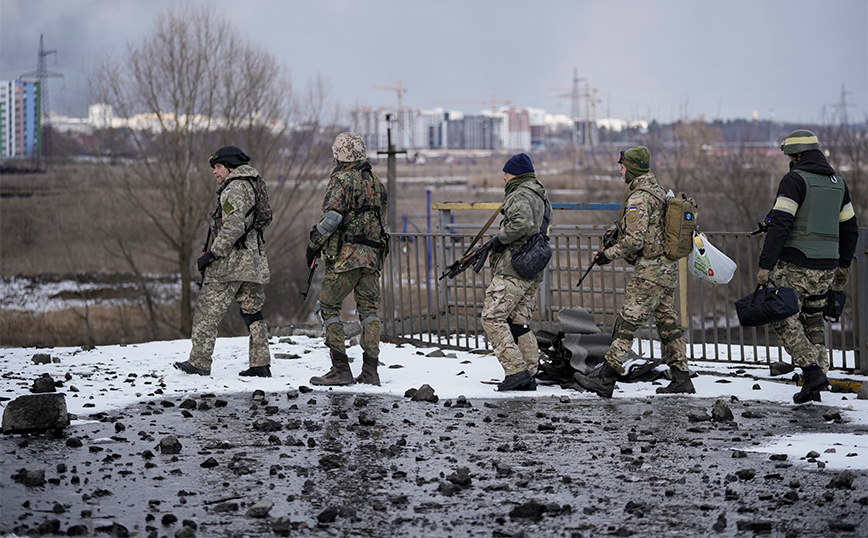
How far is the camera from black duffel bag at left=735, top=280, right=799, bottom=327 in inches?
293

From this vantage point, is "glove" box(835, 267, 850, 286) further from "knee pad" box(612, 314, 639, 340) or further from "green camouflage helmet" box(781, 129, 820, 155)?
"knee pad" box(612, 314, 639, 340)

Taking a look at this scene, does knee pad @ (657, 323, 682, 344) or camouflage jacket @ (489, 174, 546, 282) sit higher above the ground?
camouflage jacket @ (489, 174, 546, 282)

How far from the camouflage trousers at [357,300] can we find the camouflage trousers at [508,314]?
106 centimetres

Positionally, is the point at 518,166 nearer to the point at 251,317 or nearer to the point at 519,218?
the point at 519,218

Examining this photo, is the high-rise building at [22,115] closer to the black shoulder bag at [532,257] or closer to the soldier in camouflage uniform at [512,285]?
the soldier in camouflage uniform at [512,285]

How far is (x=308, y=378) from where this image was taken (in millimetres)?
8883

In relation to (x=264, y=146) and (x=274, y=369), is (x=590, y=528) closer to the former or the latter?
(x=274, y=369)

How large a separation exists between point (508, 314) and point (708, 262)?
5.81 ft

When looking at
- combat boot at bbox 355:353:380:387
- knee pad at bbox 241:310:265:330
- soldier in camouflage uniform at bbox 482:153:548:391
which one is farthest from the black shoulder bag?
knee pad at bbox 241:310:265:330

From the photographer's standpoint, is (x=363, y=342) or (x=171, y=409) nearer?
(x=171, y=409)

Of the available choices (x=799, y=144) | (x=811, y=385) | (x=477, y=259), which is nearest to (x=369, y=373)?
(x=477, y=259)

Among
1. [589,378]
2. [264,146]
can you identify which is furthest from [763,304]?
[264,146]

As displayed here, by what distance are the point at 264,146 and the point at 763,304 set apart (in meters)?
29.9

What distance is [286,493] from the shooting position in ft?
16.7
